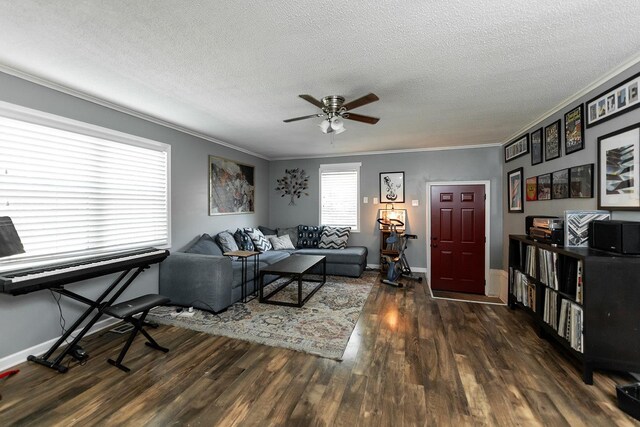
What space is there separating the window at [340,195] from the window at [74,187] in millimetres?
3288

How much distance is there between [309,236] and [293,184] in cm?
133

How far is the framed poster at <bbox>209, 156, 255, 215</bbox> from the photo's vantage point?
15.1 ft

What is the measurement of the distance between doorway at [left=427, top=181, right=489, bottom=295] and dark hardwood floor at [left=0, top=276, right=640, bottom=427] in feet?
7.38

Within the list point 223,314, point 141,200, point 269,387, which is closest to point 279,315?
point 223,314

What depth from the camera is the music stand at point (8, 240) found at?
191 centimetres

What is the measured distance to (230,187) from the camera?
5.04 meters

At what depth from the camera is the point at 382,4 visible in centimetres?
151

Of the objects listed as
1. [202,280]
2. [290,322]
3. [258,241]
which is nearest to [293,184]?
[258,241]

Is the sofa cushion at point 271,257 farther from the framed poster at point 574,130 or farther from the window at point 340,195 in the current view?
the framed poster at point 574,130

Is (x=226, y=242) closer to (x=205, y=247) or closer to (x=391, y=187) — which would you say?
(x=205, y=247)

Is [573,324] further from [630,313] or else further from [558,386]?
[558,386]

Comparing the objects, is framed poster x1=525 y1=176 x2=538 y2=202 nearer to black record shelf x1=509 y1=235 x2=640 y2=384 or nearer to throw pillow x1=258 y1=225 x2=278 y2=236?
black record shelf x1=509 y1=235 x2=640 y2=384

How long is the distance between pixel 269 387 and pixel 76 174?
279 cm

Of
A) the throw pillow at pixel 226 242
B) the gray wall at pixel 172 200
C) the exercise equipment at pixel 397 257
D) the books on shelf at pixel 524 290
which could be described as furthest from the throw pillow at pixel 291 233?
the books on shelf at pixel 524 290
